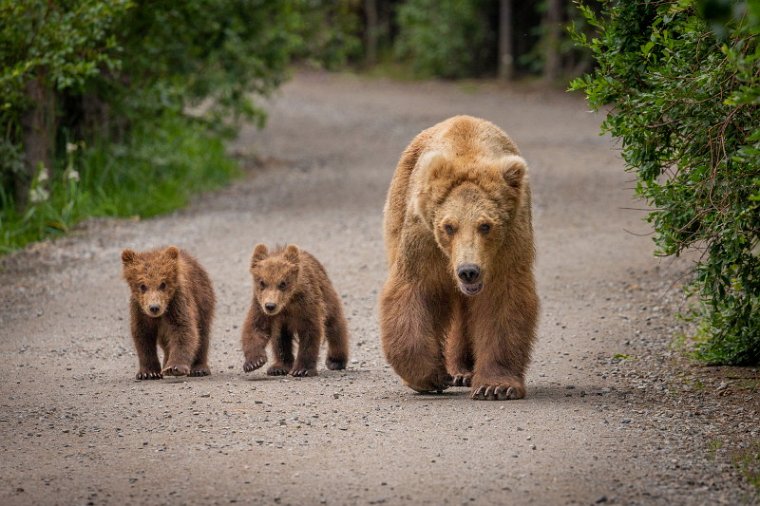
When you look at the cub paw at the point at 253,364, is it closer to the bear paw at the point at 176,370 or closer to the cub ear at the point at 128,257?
the bear paw at the point at 176,370

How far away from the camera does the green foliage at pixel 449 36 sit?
3550 centimetres

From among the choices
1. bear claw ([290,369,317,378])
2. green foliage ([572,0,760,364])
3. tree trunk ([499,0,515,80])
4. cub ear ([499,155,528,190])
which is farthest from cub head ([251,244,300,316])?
tree trunk ([499,0,515,80])

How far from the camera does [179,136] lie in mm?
18422

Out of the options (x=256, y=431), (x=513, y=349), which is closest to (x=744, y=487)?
(x=513, y=349)

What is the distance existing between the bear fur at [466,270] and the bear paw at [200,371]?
1.63m

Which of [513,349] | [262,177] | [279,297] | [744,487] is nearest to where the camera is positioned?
[744,487]

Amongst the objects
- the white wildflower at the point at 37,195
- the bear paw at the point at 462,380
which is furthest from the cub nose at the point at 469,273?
the white wildflower at the point at 37,195

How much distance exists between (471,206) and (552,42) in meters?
25.7

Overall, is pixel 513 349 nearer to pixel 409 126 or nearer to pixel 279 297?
pixel 279 297

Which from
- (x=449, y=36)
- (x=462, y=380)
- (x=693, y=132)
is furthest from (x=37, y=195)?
(x=449, y=36)

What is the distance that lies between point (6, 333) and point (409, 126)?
17070 millimetres

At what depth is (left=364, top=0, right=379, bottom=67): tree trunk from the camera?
40750 millimetres

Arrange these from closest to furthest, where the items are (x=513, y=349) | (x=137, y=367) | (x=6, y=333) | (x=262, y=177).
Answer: (x=513, y=349) → (x=137, y=367) → (x=6, y=333) → (x=262, y=177)

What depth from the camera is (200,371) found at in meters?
8.50
